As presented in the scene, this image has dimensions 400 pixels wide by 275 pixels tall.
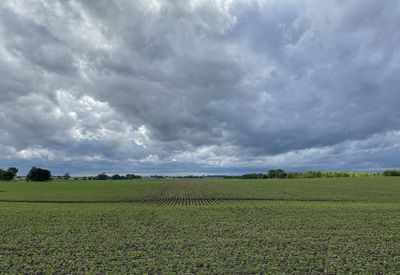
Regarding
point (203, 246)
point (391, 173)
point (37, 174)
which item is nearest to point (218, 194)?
point (203, 246)

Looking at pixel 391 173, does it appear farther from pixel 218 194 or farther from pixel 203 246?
pixel 203 246

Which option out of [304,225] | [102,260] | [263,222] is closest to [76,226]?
[102,260]

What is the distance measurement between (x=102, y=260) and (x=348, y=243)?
42.4 feet

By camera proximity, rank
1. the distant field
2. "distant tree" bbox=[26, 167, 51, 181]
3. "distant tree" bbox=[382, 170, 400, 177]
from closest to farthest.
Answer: the distant field
"distant tree" bbox=[382, 170, 400, 177]
"distant tree" bbox=[26, 167, 51, 181]

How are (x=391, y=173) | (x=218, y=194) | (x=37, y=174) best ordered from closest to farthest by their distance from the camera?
(x=218, y=194)
(x=391, y=173)
(x=37, y=174)

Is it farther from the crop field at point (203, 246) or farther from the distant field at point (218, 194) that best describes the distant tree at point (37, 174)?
the crop field at point (203, 246)

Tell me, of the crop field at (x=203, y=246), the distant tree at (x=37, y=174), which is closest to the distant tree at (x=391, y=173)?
the crop field at (x=203, y=246)

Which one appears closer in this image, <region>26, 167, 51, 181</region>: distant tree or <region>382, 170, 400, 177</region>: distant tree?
<region>382, 170, 400, 177</region>: distant tree

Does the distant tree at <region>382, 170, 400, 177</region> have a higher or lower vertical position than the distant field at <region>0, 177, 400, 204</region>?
higher

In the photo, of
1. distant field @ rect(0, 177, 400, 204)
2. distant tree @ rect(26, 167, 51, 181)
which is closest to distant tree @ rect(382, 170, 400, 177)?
distant field @ rect(0, 177, 400, 204)

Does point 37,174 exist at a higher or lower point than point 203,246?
higher

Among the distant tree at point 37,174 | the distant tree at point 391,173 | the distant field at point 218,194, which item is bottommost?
the distant field at point 218,194

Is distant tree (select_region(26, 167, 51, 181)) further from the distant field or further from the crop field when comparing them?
the crop field

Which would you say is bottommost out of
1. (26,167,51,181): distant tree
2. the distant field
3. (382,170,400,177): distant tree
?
the distant field
